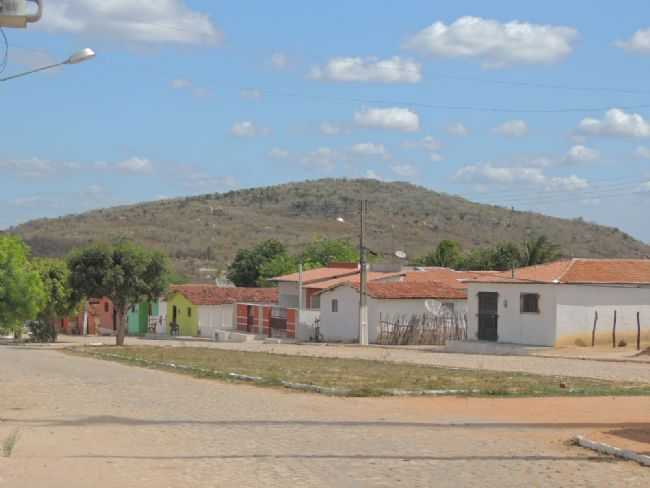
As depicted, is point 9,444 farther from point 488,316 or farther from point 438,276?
point 438,276

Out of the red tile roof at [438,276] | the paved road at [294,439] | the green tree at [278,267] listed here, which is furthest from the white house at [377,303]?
the paved road at [294,439]

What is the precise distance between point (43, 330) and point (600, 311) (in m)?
36.1

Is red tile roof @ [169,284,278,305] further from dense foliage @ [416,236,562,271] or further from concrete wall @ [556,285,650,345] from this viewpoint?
concrete wall @ [556,285,650,345]

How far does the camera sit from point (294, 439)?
15000 millimetres

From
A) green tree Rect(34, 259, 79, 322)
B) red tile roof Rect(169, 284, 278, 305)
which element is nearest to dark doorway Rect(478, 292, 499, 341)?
green tree Rect(34, 259, 79, 322)

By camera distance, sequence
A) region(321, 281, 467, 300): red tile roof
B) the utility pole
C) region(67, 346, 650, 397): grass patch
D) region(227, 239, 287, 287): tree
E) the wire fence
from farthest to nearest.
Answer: region(227, 239, 287, 287): tree
region(321, 281, 467, 300): red tile roof
the wire fence
the utility pole
region(67, 346, 650, 397): grass patch

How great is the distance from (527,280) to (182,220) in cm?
10024

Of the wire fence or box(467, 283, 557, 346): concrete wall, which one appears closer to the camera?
box(467, 283, 557, 346): concrete wall

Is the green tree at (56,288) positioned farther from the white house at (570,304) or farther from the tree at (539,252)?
the tree at (539,252)

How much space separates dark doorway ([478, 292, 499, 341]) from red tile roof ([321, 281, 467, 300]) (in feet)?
28.7

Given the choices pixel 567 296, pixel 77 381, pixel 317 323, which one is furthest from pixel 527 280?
pixel 77 381

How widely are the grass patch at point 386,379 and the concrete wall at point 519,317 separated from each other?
15455 millimetres

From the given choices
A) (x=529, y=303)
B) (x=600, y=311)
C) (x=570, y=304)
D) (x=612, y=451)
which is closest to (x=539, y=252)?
(x=529, y=303)

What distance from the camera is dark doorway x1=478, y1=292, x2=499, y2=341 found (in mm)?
51406
